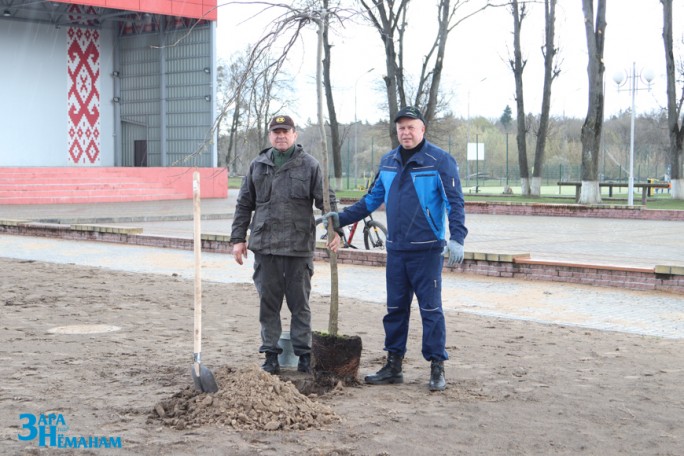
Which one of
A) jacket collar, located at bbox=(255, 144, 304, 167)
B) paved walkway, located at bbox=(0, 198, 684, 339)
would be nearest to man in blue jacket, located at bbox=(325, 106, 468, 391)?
jacket collar, located at bbox=(255, 144, 304, 167)

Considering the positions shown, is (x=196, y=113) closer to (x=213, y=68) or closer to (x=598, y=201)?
(x=213, y=68)

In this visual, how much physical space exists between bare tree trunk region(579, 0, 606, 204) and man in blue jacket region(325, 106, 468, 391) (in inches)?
932

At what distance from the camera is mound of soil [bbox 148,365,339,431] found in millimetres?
4836

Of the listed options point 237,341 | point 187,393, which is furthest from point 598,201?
point 187,393

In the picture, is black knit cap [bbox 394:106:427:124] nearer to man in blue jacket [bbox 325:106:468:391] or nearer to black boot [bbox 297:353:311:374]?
man in blue jacket [bbox 325:106:468:391]

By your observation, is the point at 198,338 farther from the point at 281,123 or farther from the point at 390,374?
the point at 281,123

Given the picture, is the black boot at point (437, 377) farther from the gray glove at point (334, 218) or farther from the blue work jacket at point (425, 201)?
the gray glove at point (334, 218)

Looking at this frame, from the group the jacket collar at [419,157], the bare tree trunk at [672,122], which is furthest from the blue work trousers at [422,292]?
the bare tree trunk at [672,122]

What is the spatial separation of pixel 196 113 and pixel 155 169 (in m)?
3.43

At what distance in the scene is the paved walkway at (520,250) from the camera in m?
8.98

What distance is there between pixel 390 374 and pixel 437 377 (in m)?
0.35

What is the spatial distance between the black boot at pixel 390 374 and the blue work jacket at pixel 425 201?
28.8 inches

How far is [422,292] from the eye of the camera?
587 cm

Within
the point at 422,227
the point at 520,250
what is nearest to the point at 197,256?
the point at 422,227
